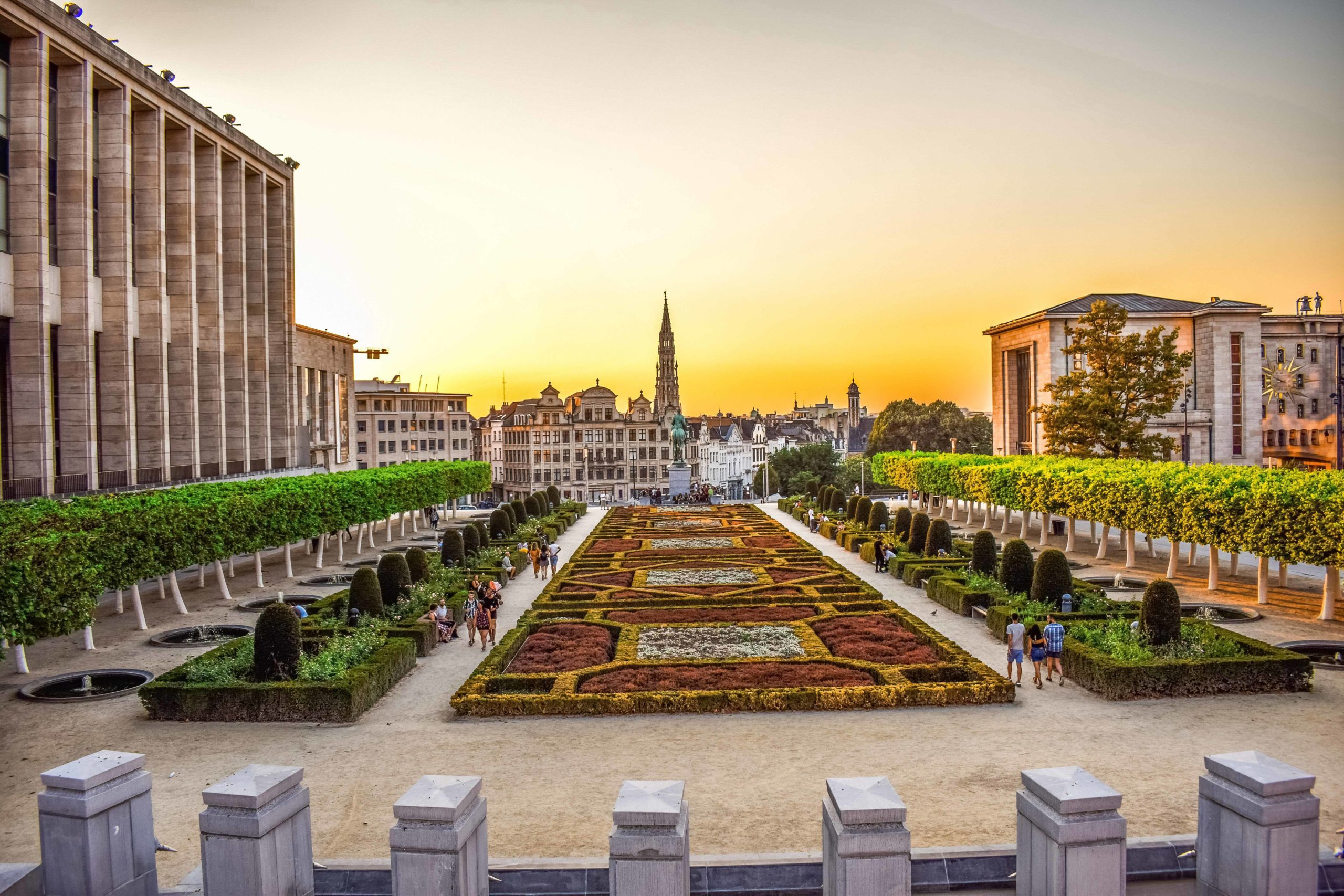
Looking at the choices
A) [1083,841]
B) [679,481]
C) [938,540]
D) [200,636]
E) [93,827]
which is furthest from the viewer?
[679,481]

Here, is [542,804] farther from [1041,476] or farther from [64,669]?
[1041,476]

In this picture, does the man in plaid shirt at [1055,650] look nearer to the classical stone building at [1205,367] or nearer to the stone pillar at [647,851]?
the stone pillar at [647,851]

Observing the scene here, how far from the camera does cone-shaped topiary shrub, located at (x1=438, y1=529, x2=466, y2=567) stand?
117 ft

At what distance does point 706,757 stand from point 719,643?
861cm

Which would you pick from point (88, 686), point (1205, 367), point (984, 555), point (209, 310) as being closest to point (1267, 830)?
point (88, 686)

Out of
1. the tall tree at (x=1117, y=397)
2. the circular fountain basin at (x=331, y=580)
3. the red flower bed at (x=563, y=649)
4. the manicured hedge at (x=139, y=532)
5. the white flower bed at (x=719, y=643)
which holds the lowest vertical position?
the circular fountain basin at (x=331, y=580)

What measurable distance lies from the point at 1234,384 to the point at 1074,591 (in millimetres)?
64602

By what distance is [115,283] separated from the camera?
43625 millimetres

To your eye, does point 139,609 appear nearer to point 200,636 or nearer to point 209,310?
point 200,636

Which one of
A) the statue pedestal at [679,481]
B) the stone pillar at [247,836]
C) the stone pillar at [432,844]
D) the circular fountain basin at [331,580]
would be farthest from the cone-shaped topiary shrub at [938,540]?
the statue pedestal at [679,481]

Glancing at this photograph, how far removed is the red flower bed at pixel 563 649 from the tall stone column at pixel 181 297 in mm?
34006

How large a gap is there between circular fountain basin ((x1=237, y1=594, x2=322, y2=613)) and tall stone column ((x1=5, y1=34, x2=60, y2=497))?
14116 millimetres

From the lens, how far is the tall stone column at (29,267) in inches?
1471

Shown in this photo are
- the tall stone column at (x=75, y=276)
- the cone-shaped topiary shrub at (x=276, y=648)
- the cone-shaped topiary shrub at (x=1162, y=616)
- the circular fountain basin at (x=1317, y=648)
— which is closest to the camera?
the cone-shaped topiary shrub at (x=276, y=648)
